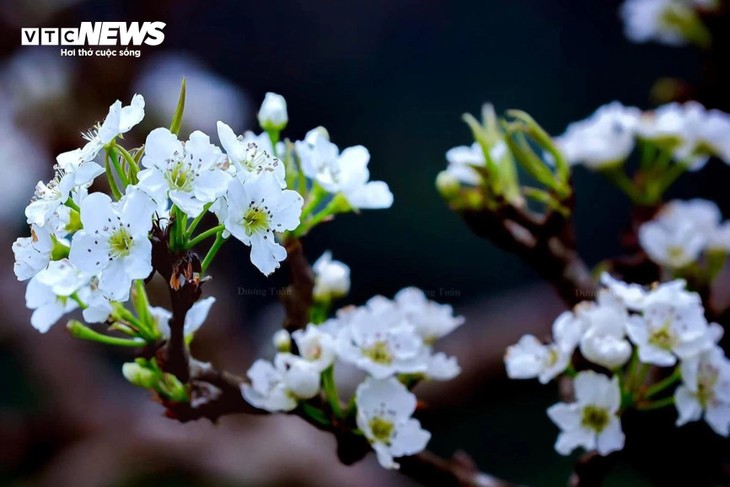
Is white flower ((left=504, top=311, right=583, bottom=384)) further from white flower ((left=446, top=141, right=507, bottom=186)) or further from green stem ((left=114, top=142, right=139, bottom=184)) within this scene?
Result: green stem ((left=114, top=142, right=139, bottom=184))

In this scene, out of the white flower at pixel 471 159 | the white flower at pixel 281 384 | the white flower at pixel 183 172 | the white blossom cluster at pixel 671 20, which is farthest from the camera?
the white blossom cluster at pixel 671 20

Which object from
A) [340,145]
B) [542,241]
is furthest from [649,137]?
[340,145]

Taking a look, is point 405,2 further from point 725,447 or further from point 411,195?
point 725,447

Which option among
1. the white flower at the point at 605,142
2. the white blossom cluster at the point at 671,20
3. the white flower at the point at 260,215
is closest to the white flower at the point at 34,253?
the white flower at the point at 260,215

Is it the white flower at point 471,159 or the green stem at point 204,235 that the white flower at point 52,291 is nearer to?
the green stem at point 204,235

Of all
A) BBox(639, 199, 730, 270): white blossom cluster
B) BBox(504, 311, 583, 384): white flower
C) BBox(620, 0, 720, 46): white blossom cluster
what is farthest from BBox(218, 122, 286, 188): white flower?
BBox(620, 0, 720, 46): white blossom cluster

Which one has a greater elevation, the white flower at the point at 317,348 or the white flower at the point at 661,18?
the white flower at the point at 661,18
